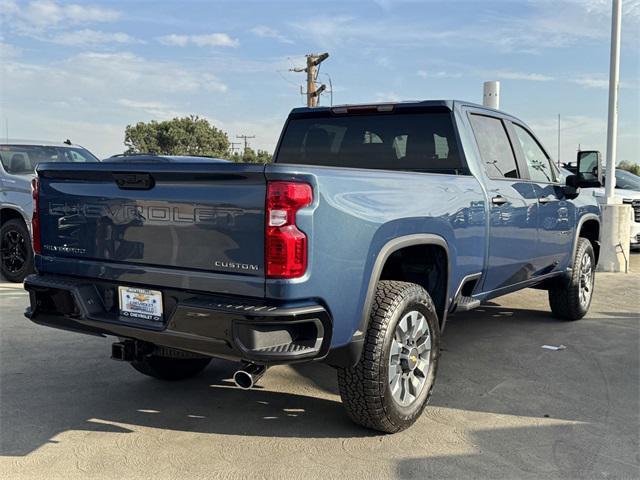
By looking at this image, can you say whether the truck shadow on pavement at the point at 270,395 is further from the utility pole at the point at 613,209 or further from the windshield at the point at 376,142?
the utility pole at the point at 613,209

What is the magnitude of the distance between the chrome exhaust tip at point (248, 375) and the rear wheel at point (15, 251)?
21.4 feet

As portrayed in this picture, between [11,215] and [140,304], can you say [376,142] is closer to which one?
[140,304]

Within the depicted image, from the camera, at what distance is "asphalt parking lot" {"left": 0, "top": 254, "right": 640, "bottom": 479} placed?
10.4 feet

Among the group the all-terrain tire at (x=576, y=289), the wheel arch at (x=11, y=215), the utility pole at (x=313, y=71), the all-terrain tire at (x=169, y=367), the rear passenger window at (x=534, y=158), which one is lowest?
the all-terrain tire at (x=169, y=367)

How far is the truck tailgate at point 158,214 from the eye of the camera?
2.88 meters

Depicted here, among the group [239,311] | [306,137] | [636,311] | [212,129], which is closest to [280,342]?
[239,311]

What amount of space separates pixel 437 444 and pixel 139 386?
7.08 feet

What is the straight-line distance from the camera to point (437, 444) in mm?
3441

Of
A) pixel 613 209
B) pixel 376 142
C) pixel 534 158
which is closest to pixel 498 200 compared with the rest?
pixel 376 142

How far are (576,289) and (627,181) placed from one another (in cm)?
766

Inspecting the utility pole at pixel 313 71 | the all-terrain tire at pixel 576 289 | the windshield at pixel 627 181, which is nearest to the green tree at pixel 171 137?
the utility pole at pixel 313 71

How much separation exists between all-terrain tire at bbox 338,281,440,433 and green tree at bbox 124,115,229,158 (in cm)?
4876

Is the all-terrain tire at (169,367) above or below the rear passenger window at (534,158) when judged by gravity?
below

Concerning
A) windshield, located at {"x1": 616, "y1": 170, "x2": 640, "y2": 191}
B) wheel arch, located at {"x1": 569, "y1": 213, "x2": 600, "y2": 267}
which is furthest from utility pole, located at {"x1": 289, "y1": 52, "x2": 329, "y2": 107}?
wheel arch, located at {"x1": 569, "y1": 213, "x2": 600, "y2": 267}
